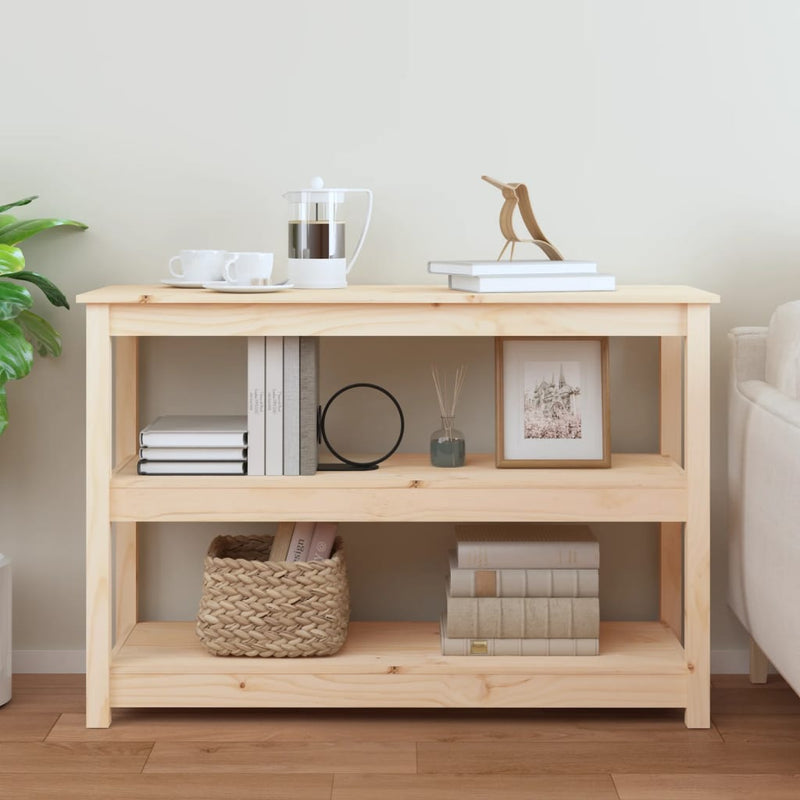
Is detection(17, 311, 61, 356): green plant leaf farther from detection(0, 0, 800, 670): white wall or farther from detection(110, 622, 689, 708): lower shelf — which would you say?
detection(110, 622, 689, 708): lower shelf

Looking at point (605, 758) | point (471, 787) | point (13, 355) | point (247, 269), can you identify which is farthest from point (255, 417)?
point (605, 758)

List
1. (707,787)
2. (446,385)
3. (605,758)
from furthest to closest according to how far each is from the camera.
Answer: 1. (446,385)
2. (605,758)
3. (707,787)

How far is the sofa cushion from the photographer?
6.75 feet

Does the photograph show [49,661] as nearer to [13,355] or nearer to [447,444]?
[13,355]

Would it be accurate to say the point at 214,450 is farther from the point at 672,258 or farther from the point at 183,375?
the point at 672,258

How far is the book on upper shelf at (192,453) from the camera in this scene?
2135 mm

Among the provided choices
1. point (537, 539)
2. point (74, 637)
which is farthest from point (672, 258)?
point (74, 637)

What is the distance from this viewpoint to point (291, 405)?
2131 millimetres

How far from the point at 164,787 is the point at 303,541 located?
1.82ft

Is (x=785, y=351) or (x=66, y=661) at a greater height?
(x=785, y=351)

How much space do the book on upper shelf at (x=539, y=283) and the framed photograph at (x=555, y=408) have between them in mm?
137

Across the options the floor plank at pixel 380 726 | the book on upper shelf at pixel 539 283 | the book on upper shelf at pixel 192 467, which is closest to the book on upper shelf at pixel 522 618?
the floor plank at pixel 380 726

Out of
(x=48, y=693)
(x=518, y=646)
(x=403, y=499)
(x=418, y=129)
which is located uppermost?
(x=418, y=129)

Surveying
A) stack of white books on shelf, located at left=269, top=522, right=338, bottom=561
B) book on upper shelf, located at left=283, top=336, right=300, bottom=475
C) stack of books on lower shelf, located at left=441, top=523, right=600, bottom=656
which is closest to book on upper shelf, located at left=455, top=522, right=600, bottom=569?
stack of books on lower shelf, located at left=441, top=523, right=600, bottom=656
